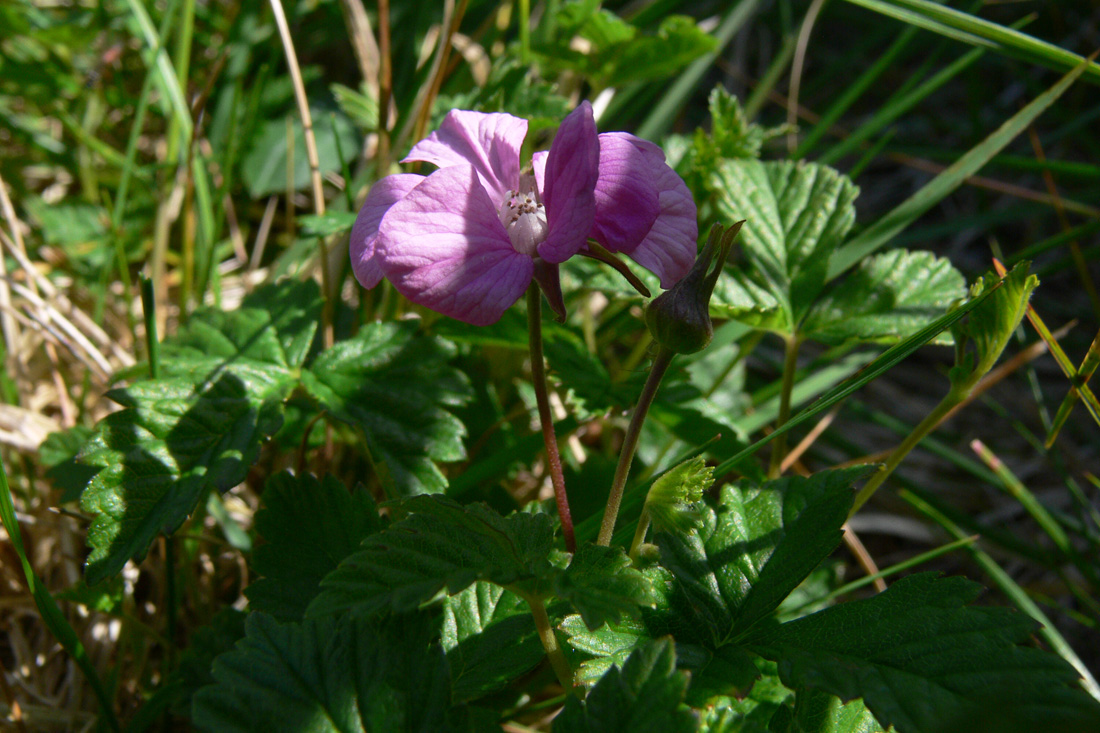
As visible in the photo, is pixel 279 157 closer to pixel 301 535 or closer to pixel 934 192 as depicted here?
pixel 301 535

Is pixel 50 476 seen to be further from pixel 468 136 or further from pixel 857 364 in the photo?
pixel 857 364

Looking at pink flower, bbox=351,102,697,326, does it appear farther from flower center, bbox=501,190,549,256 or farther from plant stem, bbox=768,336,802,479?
plant stem, bbox=768,336,802,479

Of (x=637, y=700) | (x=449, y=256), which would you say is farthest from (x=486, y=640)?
(x=449, y=256)

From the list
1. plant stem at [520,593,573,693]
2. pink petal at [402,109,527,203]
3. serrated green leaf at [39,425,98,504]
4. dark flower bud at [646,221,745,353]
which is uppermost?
pink petal at [402,109,527,203]

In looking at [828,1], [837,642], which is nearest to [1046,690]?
[837,642]

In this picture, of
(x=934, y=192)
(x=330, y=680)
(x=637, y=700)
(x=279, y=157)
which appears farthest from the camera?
(x=279, y=157)

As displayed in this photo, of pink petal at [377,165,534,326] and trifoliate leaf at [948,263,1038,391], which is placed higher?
pink petal at [377,165,534,326]

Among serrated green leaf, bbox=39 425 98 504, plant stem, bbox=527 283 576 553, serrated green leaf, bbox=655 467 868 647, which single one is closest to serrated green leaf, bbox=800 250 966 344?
serrated green leaf, bbox=655 467 868 647
